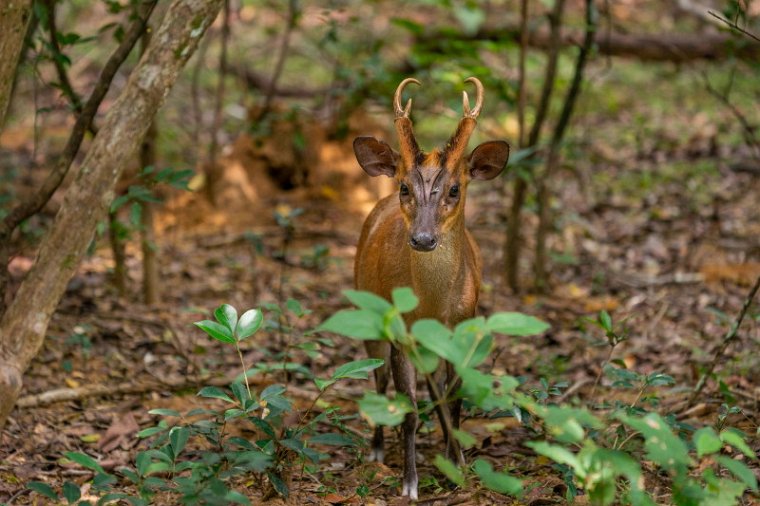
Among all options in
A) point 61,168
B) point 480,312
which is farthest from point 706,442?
point 480,312

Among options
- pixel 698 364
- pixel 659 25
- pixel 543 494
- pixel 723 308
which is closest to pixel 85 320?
pixel 543 494

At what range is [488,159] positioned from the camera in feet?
16.1

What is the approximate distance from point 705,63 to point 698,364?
9.12 m

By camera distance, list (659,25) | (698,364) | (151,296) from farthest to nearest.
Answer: (659,25) → (151,296) → (698,364)

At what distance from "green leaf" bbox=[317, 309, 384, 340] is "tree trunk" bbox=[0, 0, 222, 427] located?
2030mm

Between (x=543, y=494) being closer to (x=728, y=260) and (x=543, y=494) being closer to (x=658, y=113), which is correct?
(x=728, y=260)

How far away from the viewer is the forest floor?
501 centimetres

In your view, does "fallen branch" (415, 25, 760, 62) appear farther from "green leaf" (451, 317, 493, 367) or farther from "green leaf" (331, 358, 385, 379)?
"green leaf" (451, 317, 493, 367)

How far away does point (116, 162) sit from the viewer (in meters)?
4.52

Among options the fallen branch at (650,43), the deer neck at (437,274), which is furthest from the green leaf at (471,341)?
the fallen branch at (650,43)

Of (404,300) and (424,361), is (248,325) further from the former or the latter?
(404,300)

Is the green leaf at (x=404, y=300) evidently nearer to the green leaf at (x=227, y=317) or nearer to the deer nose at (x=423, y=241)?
the green leaf at (x=227, y=317)

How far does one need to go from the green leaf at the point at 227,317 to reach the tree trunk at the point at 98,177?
0.93 m

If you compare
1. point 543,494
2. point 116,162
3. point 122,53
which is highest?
point 122,53
